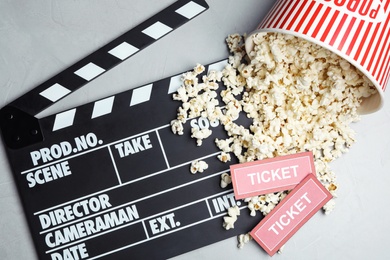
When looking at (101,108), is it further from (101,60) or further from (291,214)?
(291,214)

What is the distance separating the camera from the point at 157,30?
4.15 feet

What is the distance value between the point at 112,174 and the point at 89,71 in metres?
0.31

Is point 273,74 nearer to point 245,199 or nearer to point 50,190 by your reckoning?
point 245,199

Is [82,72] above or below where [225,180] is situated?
above

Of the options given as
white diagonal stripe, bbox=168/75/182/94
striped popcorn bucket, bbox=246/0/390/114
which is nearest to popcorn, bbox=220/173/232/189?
white diagonal stripe, bbox=168/75/182/94

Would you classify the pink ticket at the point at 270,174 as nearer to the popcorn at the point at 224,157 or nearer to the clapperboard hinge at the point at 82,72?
the popcorn at the point at 224,157

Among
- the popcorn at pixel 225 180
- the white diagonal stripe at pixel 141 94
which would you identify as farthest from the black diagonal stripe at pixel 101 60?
the popcorn at pixel 225 180

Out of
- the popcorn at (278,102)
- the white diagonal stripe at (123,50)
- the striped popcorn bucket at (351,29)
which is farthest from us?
the white diagonal stripe at (123,50)

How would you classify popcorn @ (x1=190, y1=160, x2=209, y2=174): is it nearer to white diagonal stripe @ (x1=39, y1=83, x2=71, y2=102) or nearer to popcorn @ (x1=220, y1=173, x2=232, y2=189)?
popcorn @ (x1=220, y1=173, x2=232, y2=189)

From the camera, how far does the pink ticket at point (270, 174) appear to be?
47.2 inches

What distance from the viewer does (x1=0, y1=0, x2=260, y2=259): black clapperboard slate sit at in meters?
1.20

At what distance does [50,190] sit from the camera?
1197 millimetres

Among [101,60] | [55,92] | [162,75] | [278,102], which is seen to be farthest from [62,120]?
[278,102]

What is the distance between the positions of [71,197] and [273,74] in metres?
0.67
